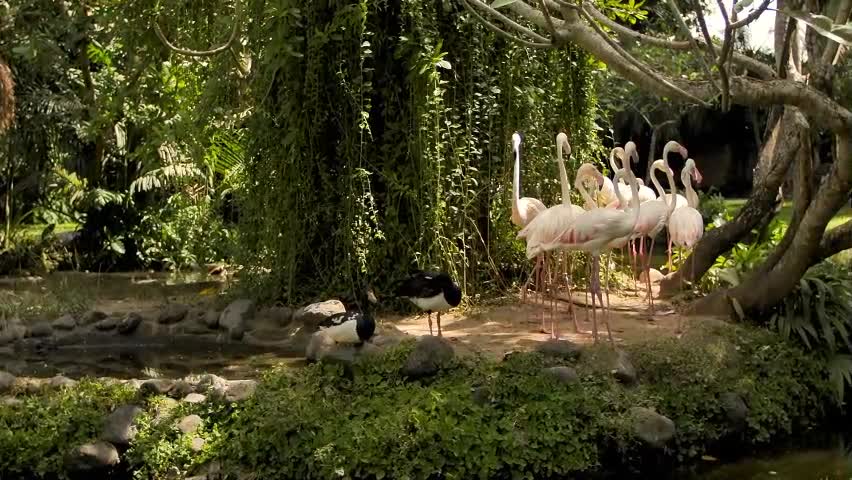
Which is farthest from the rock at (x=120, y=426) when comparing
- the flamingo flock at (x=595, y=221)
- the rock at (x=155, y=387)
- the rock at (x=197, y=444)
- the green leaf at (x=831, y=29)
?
the green leaf at (x=831, y=29)

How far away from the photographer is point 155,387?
706cm

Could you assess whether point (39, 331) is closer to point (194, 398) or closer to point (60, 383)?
→ point (60, 383)

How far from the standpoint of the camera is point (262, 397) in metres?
→ 6.77

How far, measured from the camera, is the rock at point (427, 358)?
7.14m

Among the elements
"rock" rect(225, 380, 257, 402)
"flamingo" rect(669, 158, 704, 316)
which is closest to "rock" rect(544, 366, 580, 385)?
"rock" rect(225, 380, 257, 402)

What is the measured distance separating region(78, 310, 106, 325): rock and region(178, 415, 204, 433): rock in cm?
362

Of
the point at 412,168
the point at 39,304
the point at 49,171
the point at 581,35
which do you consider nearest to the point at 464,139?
the point at 412,168

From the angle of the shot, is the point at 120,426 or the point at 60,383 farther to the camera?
the point at 60,383

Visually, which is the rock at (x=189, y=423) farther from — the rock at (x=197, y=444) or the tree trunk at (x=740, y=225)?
the tree trunk at (x=740, y=225)

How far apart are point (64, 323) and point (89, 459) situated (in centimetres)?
360

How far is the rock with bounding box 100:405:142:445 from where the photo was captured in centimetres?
662

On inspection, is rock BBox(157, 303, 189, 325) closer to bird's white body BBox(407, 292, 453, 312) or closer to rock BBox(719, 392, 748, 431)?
bird's white body BBox(407, 292, 453, 312)

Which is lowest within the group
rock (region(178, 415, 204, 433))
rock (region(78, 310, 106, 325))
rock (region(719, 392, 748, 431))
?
rock (region(719, 392, 748, 431))

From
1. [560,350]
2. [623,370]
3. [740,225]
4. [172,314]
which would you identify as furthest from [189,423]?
[740,225]
